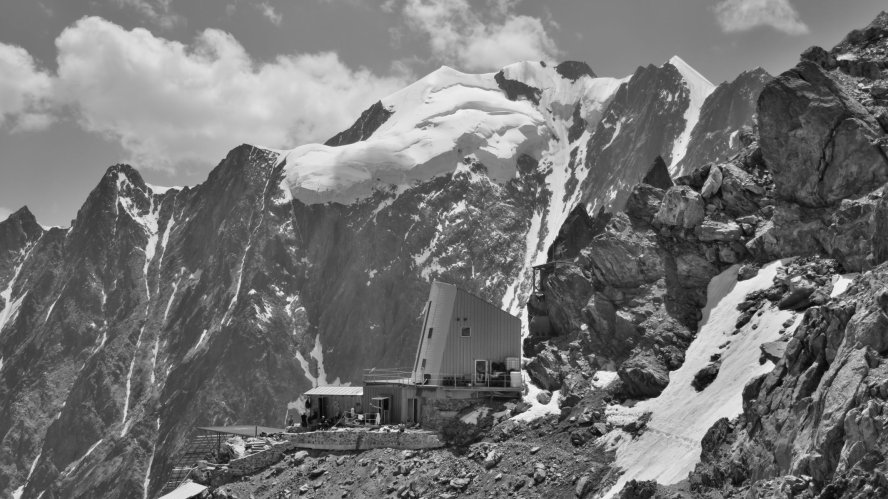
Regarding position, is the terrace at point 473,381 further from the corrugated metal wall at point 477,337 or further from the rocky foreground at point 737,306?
the rocky foreground at point 737,306

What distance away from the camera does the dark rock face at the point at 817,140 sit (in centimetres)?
4134

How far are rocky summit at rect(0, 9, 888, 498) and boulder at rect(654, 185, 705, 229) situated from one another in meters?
0.16

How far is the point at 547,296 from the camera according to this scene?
57094mm

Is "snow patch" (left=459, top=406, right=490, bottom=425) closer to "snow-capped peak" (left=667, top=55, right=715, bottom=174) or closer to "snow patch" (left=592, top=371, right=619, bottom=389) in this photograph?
"snow patch" (left=592, top=371, right=619, bottom=389)

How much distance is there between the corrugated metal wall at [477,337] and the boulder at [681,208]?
10.8 m

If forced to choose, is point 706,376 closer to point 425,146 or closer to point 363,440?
point 363,440

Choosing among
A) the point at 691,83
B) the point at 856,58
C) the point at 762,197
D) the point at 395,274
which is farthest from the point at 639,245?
the point at 691,83

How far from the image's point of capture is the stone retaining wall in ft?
160

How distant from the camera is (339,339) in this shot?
493 ft

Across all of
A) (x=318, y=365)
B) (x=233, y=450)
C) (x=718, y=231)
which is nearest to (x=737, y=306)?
(x=718, y=231)

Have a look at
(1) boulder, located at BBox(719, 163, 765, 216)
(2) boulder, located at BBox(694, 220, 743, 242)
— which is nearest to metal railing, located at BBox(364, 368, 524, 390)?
(2) boulder, located at BBox(694, 220, 743, 242)

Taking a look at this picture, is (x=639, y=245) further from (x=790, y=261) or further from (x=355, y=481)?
(x=355, y=481)

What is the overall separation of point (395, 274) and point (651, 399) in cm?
11023

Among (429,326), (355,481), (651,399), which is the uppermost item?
(429,326)
